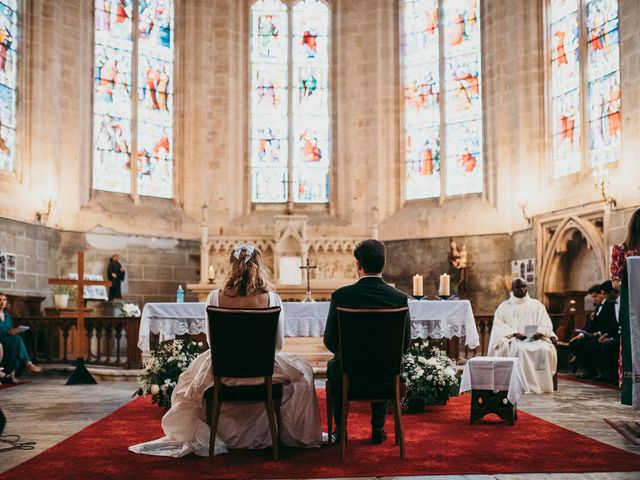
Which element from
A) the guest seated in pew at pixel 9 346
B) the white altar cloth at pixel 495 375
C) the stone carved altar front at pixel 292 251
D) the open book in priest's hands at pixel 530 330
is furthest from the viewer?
the stone carved altar front at pixel 292 251

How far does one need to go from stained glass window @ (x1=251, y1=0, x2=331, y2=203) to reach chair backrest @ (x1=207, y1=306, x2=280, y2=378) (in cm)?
1242

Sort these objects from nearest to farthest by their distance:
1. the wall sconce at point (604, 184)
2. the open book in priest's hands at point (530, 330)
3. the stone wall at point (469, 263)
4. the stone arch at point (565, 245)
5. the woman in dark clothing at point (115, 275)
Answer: the open book in priest's hands at point (530, 330) → the wall sconce at point (604, 184) → the stone arch at point (565, 245) → the woman in dark clothing at point (115, 275) → the stone wall at point (469, 263)

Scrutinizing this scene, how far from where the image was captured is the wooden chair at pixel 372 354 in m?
5.00

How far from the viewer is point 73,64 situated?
1527 centimetres

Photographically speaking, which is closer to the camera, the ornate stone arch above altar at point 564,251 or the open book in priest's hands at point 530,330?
the open book in priest's hands at point 530,330

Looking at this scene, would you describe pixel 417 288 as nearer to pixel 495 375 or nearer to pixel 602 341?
pixel 495 375

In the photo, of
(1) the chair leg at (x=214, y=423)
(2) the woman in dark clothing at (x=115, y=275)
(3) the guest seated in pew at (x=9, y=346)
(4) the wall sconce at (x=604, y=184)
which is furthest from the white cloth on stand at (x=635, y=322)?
(2) the woman in dark clothing at (x=115, y=275)

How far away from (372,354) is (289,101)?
13.2 meters

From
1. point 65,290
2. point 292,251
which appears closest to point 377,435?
point 65,290

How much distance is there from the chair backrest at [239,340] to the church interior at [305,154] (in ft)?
17.8

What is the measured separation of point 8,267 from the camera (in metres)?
13.3

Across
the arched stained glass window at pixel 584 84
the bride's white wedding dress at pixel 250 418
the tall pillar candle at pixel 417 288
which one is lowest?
the bride's white wedding dress at pixel 250 418

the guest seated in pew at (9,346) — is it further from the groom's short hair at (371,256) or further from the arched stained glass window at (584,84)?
the arched stained glass window at (584,84)

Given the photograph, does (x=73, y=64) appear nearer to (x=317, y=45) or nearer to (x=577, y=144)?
(x=317, y=45)
